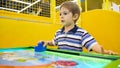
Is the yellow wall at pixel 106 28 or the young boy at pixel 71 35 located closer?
the young boy at pixel 71 35

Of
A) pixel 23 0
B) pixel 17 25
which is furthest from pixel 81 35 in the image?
pixel 23 0

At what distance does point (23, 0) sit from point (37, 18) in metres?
1.24

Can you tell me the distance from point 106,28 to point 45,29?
85 cm

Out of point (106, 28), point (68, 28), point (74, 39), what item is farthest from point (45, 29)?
point (106, 28)

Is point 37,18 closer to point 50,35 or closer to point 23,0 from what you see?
point 50,35

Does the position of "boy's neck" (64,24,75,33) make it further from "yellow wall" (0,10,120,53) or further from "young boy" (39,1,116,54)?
"yellow wall" (0,10,120,53)

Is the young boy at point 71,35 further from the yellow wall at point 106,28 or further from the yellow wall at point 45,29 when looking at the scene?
the yellow wall at point 106,28

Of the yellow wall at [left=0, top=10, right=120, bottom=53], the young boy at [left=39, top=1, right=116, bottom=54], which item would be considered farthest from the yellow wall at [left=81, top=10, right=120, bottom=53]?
the young boy at [left=39, top=1, right=116, bottom=54]

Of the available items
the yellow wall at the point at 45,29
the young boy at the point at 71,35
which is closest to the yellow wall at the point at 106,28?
the yellow wall at the point at 45,29

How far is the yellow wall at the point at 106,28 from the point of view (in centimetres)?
224

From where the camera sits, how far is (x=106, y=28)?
2297mm

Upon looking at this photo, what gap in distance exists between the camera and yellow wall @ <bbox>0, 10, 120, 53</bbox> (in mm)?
1618

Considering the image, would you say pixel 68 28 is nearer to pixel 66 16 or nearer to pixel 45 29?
pixel 66 16

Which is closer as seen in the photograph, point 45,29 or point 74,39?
point 74,39
